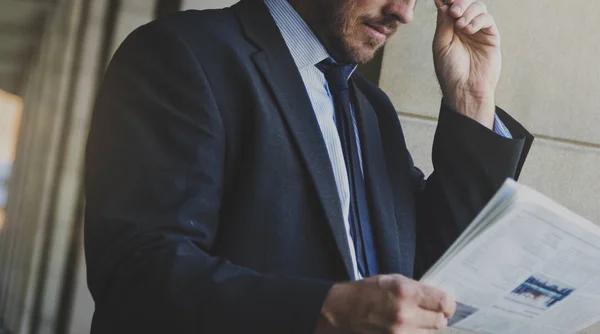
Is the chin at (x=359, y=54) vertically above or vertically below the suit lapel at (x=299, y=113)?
above

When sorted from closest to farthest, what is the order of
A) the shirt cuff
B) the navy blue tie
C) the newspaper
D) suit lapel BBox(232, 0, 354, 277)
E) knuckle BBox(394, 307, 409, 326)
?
knuckle BBox(394, 307, 409, 326) < the newspaper < suit lapel BBox(232, 0, 354, 277) < the navy blue tie < the shirt cuff

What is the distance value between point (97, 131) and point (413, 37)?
155 centimetres

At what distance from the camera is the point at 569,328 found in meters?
1.72

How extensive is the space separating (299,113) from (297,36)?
27 centimetres

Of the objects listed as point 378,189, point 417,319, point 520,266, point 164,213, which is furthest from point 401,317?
point 378,189

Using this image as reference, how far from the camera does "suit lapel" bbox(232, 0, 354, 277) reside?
179cm

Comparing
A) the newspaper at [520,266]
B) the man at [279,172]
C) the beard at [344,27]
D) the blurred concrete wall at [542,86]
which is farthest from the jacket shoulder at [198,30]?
the blurred concrete wall at [542,86]

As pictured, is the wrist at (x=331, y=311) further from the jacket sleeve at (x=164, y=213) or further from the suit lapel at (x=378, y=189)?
the suit lapel at (x=378, y=189)

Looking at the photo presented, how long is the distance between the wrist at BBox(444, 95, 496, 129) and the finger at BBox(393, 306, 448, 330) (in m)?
1.04

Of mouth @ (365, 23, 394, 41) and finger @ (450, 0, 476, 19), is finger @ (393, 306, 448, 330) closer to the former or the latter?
mouth @ (365, 23, 394, 41)

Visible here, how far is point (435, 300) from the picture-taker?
1288mm

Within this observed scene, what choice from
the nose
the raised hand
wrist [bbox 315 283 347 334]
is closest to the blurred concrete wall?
the raised hand

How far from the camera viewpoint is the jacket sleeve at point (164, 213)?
1426 mm

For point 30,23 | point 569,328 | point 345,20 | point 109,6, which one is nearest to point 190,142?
point 345,20
